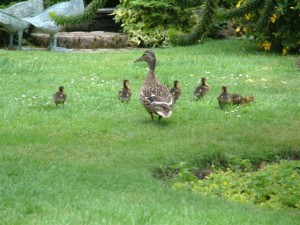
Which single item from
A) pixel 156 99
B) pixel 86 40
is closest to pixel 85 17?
pixel 156 99

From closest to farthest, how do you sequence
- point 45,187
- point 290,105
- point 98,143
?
point 45,187, point 98,143, point 290,105

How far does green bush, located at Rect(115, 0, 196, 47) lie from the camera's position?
21.4 m

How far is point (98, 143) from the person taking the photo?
10656 millimetres

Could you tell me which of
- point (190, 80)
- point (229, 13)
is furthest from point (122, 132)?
point (190, 80)

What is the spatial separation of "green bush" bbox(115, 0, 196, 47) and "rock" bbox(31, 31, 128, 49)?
1.17ft

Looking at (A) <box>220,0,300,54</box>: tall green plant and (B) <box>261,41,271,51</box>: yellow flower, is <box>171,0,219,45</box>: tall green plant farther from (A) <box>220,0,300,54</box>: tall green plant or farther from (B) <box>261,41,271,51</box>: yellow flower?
(B) <box>261,41,271,51</box>: yellow flower

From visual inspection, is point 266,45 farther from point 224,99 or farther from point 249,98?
point 224,99

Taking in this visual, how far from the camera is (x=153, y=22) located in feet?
71.2

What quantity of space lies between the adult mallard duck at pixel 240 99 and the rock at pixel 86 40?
345 inches

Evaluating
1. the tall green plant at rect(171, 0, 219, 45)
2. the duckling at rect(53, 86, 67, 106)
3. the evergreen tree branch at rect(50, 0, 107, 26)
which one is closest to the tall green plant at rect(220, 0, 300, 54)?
the duckling at rect(53, 86, 67, 106)

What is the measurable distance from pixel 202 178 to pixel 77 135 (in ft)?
7.25

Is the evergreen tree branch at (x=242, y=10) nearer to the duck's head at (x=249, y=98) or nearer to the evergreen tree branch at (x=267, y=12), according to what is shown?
the evergreen tree branch at (x=267, y=12)

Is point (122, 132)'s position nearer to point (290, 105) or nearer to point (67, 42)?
point (290, 105)

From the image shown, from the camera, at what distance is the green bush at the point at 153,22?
70.1 feet
